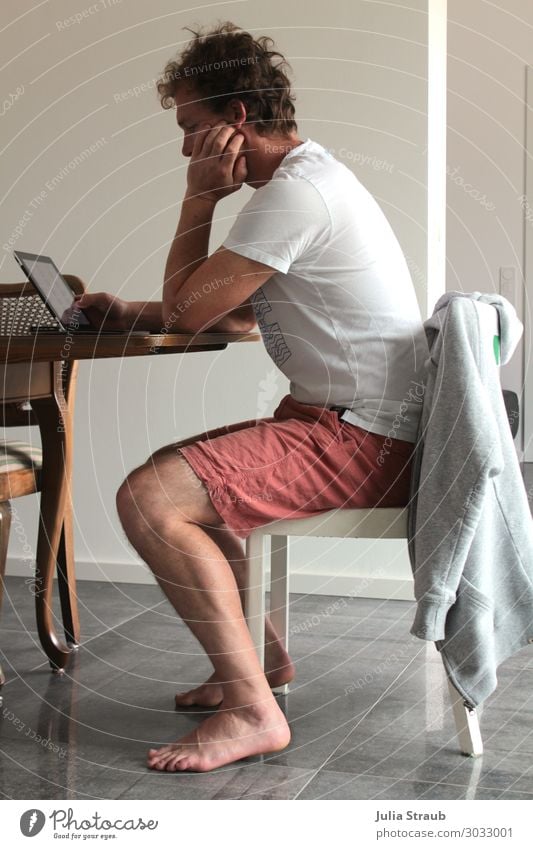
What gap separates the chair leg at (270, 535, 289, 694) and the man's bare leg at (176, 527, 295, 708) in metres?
0.04

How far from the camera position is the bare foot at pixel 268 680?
1.86 metres

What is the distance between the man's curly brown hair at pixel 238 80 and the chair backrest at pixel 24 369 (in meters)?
0.53

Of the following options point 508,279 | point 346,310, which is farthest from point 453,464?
point 508,279

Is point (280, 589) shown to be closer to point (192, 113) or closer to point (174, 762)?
point (174, 762)

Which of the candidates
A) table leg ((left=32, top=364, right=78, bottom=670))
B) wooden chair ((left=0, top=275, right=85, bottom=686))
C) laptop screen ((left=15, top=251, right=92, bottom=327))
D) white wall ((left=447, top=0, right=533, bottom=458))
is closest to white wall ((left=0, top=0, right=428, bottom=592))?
wooden chair ((left=0, top=275, right=85, bottom=686))

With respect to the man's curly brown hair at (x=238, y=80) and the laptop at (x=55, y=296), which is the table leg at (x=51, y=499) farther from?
the man's curly brown hair at (x=238, y=80)

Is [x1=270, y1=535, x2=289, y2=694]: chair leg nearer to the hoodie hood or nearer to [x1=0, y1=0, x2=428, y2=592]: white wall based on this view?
the hoodie hood

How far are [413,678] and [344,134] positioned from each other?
134 cm

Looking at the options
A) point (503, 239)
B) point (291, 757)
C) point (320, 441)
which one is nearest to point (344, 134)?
point (320, 441)

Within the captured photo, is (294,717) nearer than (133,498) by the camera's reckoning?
No

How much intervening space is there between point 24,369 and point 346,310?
581 mm

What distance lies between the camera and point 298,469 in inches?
62.9

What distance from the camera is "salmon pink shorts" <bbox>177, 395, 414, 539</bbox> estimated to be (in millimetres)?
1579
